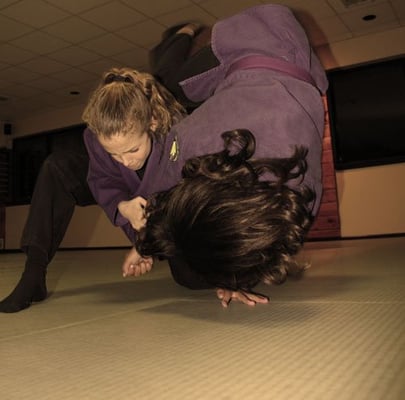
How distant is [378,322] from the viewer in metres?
0.86

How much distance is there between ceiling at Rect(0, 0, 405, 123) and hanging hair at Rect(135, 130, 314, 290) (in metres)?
3.60

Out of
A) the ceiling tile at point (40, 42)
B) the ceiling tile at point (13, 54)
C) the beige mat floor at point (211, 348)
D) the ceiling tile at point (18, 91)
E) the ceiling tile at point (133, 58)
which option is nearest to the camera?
the beige mat floor at point (211, 348)

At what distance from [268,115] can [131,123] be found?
17.6 inches

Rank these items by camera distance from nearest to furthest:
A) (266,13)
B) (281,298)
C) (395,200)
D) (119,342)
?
1. (119,342)
2. (266,13)
3. (281,298)
4. (395,200)

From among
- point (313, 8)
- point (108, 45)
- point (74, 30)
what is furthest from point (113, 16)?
point (313, 8)

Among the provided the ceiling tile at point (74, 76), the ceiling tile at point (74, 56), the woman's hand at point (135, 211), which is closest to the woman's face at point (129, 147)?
the woman's hand at point (135, 211)

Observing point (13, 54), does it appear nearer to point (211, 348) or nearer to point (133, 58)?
point (133, 58)

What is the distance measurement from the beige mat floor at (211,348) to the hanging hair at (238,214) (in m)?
0.13

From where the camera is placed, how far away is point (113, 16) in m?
4.26

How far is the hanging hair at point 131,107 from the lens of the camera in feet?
3.96

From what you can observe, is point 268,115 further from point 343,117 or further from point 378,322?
point 343,117

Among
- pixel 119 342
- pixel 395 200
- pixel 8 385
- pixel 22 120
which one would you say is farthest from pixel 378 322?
pixel 22 120

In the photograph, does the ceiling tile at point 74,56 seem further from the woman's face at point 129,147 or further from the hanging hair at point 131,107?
the woman's face at point 129,147

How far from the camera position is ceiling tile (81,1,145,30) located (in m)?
4.10
